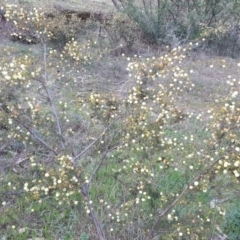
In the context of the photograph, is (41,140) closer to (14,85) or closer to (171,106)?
(14,85)

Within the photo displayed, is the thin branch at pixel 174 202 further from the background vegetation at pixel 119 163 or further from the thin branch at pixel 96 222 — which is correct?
the thin branch at pixel 96 222

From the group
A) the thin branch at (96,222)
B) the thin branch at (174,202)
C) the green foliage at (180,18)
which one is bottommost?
the green foliage at (180,18)

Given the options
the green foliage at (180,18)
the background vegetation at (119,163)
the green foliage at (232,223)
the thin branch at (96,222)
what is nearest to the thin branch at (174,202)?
the background vegetation at (119,163)

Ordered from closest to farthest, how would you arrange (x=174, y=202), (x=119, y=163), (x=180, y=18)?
(x=174, y=202) < (x=119, y=163) < (x=180, y=18)

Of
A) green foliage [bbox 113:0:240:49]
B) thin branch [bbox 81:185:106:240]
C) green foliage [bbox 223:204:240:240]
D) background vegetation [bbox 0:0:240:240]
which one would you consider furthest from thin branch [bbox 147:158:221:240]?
green foliage [bbox 113:0:240:49]

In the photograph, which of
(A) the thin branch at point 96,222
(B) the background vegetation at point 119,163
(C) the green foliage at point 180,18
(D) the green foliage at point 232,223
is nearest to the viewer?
(B) the background vegetation at point 119,163

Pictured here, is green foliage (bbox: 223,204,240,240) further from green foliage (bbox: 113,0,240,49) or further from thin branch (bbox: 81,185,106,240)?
green foliage (bbox: 113,0,240,49)

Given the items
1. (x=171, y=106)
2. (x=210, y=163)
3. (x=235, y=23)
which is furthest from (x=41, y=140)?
(x=235, y=23)

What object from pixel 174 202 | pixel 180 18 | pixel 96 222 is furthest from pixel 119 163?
pixel 180 18

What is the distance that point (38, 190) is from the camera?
2.78 metres

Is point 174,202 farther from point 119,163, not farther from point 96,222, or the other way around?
point 119,163

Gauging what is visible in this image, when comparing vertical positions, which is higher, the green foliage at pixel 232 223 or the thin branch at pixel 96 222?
the thin branch at pixel 96 222

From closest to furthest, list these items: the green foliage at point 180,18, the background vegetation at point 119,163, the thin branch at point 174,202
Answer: the thin branch at point 174,202, the background vegetation at point 119,163, the green foliage at point 180,18

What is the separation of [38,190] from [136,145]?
76 cm
